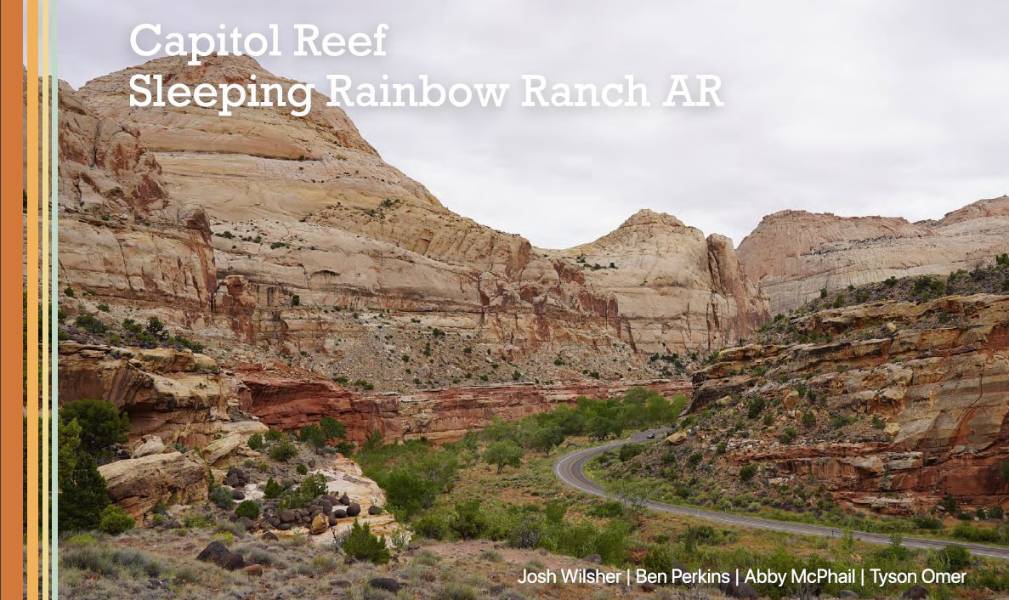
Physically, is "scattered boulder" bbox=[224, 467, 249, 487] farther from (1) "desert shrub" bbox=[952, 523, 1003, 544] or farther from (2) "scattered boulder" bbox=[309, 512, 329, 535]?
(1) "desert shrub" bbox=[952, 523, 1003, 544]

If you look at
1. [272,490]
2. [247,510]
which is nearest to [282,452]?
[272,490]

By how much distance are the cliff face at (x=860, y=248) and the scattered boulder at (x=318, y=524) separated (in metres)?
107

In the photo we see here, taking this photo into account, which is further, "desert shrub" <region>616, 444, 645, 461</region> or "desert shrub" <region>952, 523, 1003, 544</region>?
"desert shrub" <region>616, 444, 645, 461</region>

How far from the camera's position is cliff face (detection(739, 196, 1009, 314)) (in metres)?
132

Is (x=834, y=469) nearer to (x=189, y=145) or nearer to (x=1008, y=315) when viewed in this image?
(x=1008, y=315)

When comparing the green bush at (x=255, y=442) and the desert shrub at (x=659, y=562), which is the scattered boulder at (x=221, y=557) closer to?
the desert shrub at (x=659, y=562)

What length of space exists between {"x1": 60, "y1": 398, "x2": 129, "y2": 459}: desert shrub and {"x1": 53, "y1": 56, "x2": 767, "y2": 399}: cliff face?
43.1ft

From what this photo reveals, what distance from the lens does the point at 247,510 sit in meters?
20.2

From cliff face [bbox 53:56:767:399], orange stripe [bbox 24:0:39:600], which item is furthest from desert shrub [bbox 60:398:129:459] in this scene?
cliff face [bbox 53:56:767:399]

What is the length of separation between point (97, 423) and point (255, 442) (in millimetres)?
10601

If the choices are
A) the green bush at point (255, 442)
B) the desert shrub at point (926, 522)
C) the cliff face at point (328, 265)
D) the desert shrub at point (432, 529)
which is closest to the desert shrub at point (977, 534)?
the desert shrub at point (926, 522)

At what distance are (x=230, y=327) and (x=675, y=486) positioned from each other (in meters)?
35.2

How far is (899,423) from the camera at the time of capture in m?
29.4

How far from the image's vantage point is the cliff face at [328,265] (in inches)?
1790
